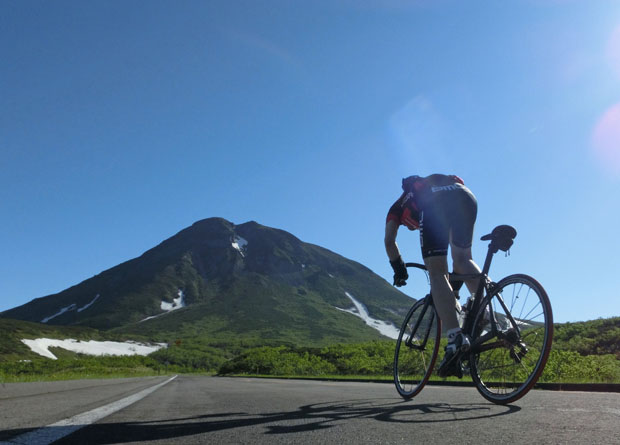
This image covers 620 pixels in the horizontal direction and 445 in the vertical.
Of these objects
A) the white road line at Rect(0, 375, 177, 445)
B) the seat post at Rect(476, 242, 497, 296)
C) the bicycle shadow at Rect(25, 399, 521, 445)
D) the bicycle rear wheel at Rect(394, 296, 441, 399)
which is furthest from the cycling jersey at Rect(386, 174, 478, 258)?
the white road line at Rect(0, 375, 177, 445)

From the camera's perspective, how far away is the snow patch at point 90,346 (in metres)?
113

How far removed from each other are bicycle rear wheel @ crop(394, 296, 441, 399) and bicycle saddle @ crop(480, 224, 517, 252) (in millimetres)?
1516

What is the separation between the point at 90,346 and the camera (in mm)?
128250

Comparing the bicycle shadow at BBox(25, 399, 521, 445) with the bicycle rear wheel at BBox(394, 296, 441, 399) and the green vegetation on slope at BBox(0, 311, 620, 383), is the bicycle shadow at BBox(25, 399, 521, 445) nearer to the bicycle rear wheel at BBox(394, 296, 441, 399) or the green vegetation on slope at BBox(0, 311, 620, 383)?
the bicycle rear wheel at BBox(394, 296, 441, 399)

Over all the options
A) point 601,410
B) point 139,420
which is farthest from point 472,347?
point 139,420

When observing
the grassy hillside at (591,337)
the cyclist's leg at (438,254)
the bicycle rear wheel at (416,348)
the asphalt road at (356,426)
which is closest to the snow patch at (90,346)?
the grassy hillside at (591,337)

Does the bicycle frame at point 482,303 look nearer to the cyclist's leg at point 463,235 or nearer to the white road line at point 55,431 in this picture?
the cyclist's leg at point 463,235

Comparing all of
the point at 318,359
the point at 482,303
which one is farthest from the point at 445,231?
the point at 318,359

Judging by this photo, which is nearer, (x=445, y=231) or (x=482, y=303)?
(x=482, y=303)

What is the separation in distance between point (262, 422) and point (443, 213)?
256cm

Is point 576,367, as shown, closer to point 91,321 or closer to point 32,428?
point 32,428

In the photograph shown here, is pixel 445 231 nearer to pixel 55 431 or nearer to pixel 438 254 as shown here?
pixel 438 254

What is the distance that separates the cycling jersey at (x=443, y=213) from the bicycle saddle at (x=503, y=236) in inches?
14.3

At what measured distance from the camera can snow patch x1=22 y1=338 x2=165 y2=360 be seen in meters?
113
